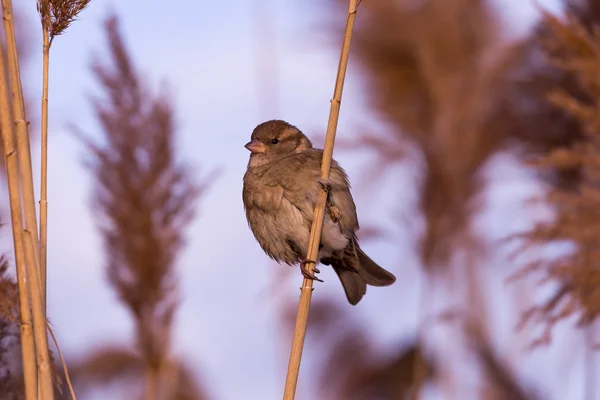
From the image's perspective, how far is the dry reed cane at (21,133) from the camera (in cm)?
154

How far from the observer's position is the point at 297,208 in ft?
8.42

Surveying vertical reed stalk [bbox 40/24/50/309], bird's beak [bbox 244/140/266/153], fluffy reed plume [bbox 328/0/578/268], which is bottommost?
vertical reed stalk [bbox 40/24/50/309]

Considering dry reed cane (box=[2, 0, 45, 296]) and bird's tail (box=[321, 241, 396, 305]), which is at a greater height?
bird's tail (box=[321, 241, 396, 305])

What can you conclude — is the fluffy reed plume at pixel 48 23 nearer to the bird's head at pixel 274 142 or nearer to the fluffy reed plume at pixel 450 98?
the bird's head at pixel 274 142

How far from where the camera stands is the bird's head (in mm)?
2857

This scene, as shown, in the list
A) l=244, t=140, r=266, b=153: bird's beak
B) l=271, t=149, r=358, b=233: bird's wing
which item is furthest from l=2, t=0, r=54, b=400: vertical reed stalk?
l=244, t=140, r=266, b=153: bird's beak

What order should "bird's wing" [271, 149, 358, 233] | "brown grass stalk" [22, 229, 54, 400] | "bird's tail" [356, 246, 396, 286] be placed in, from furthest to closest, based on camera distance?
1. "bird's tail" [356, 246, 396, 286]
2. "bird's wing" [271, 149, 358, 233]
3. "brown grass stalk" [22, 229, 54, 400]

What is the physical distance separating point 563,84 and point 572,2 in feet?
1.18

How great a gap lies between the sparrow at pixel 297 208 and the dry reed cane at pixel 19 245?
1.07 metres

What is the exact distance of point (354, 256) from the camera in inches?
111

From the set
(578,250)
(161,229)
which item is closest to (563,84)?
(578,250)

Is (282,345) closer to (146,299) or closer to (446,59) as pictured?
(146,299)

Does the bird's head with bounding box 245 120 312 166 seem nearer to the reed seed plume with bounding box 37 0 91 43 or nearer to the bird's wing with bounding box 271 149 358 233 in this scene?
the bird's wing with bounding box 271 149 358 233

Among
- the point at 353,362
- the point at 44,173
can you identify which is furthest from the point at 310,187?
the point at 353,362
